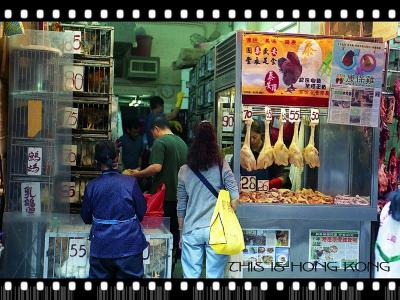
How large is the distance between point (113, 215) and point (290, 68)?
2462 mm

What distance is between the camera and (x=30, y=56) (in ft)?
21.4

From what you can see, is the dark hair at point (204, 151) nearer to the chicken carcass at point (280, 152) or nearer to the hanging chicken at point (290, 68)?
the chicken carcass at point (280, 152)

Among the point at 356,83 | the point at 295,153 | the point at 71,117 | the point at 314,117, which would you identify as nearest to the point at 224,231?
the point at 295,153

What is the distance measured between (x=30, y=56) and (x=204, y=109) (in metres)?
3.09

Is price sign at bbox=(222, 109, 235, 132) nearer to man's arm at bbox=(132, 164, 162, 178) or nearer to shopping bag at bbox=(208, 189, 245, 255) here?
man's arm at bbox=(132, 164, 162, 178)

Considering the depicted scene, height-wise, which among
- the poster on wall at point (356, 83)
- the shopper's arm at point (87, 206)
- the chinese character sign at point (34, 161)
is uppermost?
the poster on wall at point (356, 83)

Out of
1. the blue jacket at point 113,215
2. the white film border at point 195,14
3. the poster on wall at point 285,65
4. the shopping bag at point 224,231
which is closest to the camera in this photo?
the white film border at point 195,14

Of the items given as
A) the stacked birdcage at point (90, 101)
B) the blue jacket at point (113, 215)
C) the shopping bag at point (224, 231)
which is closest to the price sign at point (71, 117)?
the stacked birdcage at point (90, 101)

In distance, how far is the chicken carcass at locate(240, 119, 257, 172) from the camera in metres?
6.77

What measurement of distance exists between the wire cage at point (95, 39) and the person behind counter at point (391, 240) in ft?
13.9

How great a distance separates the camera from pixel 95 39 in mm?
8195

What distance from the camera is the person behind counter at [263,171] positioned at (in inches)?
273

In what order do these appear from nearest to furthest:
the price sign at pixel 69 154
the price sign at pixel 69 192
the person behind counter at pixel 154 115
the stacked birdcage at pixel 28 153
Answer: the stacked birdcage at pixel 28 153, the price sign at pixel 69 192, the price sign at pixel 69 154, the person behind counter at pixel 154 115

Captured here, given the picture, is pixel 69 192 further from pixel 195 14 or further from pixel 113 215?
pixel 195 14
